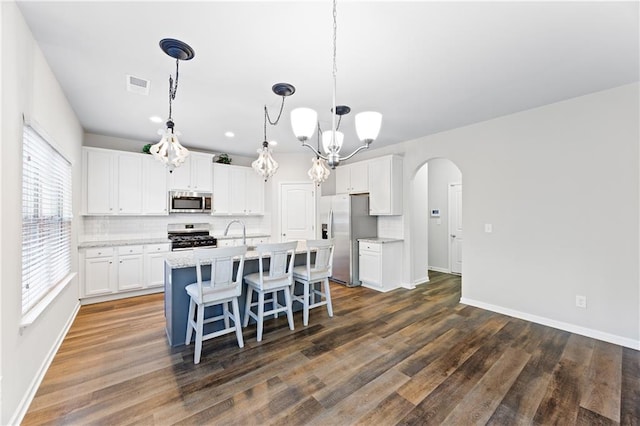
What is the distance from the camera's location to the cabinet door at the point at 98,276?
397 cm

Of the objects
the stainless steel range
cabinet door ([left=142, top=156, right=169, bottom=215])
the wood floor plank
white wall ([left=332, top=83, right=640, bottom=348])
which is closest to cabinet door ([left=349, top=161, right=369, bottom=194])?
white wall ([left=332, top=83, right=640, bottom=348])

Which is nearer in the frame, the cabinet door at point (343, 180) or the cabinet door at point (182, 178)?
the cabinet door at point (182, 178)

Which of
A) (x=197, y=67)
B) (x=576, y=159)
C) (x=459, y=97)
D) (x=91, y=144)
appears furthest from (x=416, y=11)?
(x=91, y=144)

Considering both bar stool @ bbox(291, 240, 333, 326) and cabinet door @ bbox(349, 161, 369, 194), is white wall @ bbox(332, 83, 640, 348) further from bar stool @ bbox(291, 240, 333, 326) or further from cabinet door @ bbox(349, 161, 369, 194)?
bar stool @ bbox(291, 240, 333, 326)

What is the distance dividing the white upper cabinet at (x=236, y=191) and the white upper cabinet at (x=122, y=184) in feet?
3.01

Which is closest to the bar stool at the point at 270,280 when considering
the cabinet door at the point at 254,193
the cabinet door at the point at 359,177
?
the cabinet door at the point at 359,177

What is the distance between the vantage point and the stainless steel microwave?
4.91 metres

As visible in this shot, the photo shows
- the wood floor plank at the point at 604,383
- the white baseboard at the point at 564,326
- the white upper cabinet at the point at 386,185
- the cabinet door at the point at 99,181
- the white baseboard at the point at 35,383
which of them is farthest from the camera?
the white upper cabinet at the point at 386,185

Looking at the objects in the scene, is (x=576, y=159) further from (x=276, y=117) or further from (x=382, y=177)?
(x=276, y=117)

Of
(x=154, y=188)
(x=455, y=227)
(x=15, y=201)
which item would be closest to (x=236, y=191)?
(x=154, y=188)

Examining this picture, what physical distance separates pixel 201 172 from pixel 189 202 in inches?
23.7

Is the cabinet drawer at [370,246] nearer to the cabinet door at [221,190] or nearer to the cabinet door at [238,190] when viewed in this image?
the cabinet door at [238,190]

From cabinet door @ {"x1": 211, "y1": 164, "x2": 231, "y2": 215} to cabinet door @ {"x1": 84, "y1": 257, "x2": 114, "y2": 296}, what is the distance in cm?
184

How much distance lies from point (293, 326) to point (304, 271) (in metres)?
0.65
